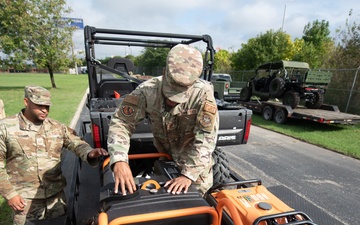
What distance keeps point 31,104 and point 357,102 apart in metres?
10.5

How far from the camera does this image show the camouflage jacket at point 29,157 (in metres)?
1.76

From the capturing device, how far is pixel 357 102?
8.75 metres

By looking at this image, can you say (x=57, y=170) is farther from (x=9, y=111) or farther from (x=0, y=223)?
(x=9, y=111)

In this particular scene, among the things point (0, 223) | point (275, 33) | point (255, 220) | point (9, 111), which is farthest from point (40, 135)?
point (275, 33)

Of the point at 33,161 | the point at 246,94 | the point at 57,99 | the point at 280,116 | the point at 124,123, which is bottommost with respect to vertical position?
the point at 57,99

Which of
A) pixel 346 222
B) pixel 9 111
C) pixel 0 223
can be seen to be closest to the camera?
pixel 0 223

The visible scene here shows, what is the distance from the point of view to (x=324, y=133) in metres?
6.77

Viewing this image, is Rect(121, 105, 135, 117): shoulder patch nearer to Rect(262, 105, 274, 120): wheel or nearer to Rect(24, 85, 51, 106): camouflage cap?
Rect(24, 85, 51, 106): camouflage cap

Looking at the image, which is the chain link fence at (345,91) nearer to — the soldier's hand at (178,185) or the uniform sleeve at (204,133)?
the uniform sleeve at (204,133)

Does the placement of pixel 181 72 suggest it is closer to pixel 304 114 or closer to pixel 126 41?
pixel 126 41

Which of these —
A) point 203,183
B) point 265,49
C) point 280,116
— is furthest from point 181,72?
point 265,49

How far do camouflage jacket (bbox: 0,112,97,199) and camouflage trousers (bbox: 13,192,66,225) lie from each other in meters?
0.07

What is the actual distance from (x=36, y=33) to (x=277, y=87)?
14342mm

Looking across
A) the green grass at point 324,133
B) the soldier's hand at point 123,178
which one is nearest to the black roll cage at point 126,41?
the soldier's hand at point 123,178
